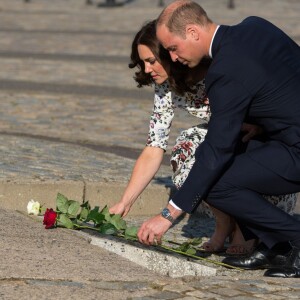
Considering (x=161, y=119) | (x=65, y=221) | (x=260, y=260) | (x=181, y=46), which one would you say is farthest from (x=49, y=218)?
(x=181, y=46)

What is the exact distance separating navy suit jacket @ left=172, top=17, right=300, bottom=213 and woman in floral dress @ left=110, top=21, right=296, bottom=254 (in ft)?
1.65

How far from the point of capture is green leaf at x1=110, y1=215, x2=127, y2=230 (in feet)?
19.0

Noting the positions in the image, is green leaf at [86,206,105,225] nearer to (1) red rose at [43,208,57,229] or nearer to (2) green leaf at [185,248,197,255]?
(1) red rose at [43,208,57,229]

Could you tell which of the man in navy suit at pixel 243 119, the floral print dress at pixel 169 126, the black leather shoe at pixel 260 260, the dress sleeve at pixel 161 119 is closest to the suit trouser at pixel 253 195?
the man in navy suit at pixel 243 119

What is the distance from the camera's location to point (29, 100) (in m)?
12.0

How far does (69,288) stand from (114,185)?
98.8 inches

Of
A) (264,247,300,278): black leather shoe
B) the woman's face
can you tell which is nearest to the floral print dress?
the woman's face

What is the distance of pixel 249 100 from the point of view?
5.06 metres

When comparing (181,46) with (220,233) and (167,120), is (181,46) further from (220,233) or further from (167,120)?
(220,233)

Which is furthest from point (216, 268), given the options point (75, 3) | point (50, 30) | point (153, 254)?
point (75, 3)

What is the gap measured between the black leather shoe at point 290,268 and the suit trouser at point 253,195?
0.06 metres

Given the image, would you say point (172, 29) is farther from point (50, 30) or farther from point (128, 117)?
point (50, 30)

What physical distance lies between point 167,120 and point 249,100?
1129 mm

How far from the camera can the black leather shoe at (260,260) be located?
18.1 feet
